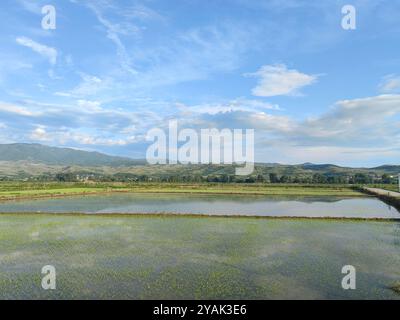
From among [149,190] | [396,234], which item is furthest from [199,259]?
[149,190]

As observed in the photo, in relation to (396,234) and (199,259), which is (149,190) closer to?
(396,234)

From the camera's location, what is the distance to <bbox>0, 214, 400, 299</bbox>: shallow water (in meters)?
12.5

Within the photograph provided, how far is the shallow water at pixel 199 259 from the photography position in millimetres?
12469

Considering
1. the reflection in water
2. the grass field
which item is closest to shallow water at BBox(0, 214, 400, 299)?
the reflection in water

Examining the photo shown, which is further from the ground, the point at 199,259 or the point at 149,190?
the point at 199,259

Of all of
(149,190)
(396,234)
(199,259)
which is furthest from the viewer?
(149,190)

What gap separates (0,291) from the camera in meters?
12.5

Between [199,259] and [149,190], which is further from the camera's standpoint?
[149,190]

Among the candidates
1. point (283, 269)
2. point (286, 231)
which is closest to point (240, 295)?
Answer: point (283, 269)

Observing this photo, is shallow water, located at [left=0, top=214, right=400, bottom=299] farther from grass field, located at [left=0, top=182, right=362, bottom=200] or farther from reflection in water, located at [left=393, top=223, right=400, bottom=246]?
grass field, located at [left=0, top=182, right=362, bottom=200]

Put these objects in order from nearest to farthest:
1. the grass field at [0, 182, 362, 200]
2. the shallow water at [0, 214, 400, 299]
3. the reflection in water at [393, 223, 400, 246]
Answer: the shallow water at [0, 214, 400, 299]
the reflection in water at [393, 223, 400, 246]
the grass field at [0, 182, 362, 200]

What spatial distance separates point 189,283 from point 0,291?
733 centimetres

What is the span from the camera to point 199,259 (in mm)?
16750

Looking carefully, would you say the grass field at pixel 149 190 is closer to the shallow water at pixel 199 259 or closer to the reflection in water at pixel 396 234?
the shallow water at pixel 199 259
